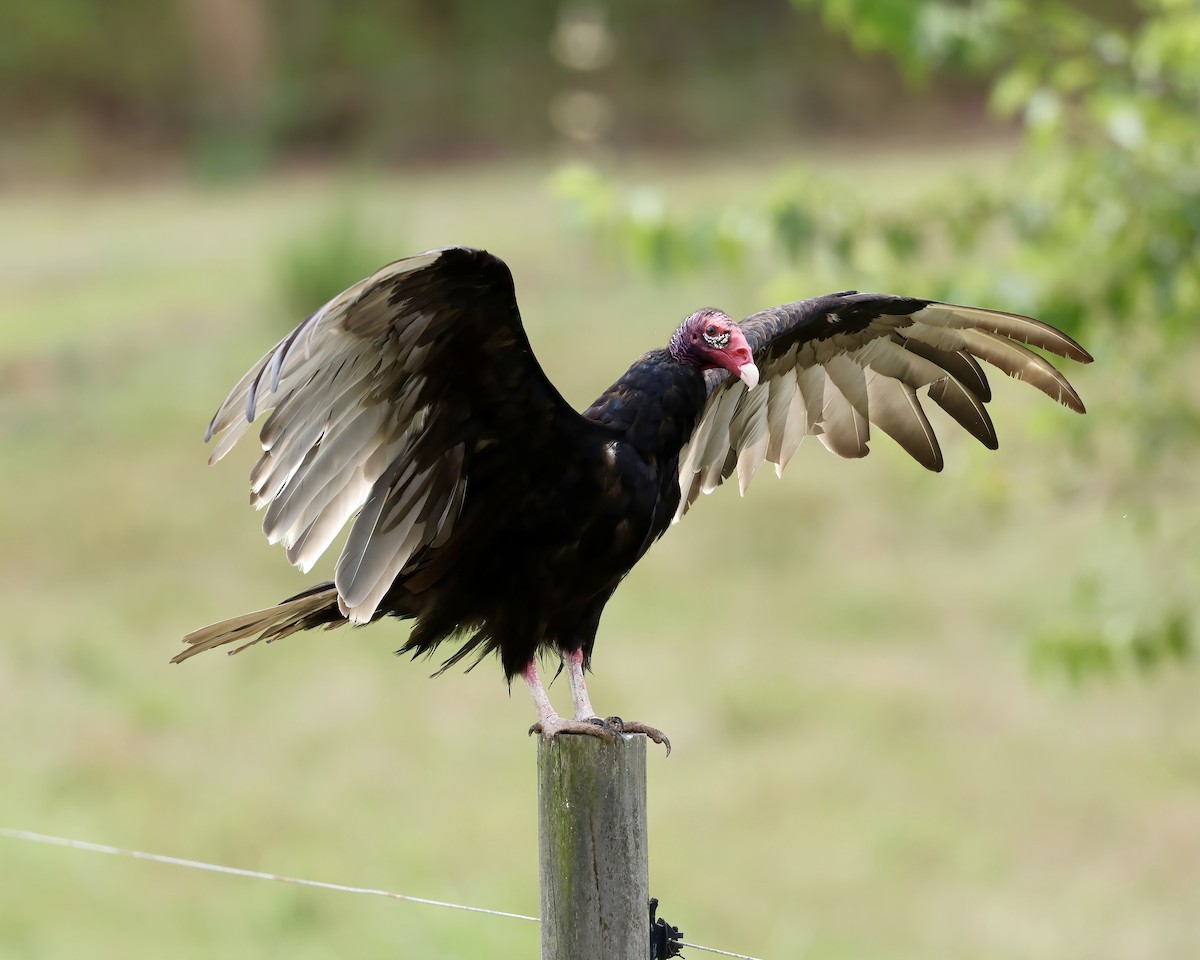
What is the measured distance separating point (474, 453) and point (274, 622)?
47cm

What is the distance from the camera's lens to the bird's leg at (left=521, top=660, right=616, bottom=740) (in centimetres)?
214

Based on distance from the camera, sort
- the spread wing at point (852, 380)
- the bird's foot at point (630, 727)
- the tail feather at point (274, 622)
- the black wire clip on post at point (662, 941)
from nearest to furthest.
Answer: the black wire clip on post at point (662, 941), the bird's foot at point (630, 727), the tail feather at point (274, 622), the spread wing at point (852, 380)

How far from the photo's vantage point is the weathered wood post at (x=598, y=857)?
195cm

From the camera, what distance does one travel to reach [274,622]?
266 cm

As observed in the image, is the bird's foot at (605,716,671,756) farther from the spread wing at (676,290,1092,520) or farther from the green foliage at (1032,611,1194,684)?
the green foliage at (1032,611,1194,684)

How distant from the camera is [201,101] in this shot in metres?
22.2

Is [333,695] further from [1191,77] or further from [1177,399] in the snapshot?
[1191,77]

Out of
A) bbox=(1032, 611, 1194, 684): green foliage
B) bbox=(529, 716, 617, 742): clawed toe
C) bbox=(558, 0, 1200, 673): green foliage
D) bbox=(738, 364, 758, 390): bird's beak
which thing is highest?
bbox=(558, 0, 1200, 673): green foliage

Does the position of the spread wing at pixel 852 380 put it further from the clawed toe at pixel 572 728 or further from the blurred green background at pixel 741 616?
the blurred green background at pixel 741 616

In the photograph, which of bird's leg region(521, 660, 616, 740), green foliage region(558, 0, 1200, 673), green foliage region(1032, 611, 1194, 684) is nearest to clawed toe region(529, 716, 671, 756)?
bird's leg region(521, 660, 616, 740)

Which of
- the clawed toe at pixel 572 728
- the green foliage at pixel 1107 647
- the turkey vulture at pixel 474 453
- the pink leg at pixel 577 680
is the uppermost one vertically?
the green foliage at pixel 1107 647

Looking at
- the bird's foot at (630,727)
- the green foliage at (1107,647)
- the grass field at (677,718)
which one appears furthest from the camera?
the grass field at (677,718)

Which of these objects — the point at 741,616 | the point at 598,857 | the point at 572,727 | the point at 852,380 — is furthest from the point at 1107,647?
the point at 741,616

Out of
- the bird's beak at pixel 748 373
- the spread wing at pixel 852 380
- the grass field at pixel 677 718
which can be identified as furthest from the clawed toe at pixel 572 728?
the grass field at pixel 677 718
